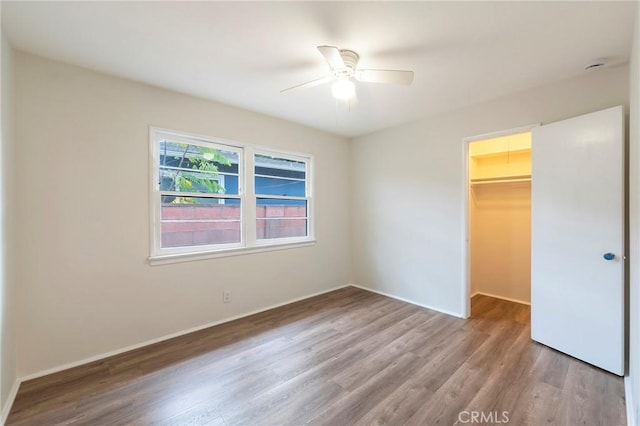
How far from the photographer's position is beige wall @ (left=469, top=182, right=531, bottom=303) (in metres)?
3.68

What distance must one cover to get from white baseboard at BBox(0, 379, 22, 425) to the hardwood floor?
0.12 ft

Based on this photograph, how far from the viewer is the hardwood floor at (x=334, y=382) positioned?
1.72 meters

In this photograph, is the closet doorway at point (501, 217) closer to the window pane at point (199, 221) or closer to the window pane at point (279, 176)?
the window pane at point (279, 176)

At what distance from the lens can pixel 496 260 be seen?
3924 mm

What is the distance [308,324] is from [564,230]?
266 cm

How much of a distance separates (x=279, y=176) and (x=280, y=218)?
59 centimetres

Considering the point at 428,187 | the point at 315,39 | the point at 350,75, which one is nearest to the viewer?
the point at 315,39

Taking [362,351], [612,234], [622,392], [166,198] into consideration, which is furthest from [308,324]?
[612,234]

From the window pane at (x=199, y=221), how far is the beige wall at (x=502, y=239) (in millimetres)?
3098

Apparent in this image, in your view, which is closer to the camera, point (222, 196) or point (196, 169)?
point (196, 169)

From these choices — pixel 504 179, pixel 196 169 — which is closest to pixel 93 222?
pixel 196 169

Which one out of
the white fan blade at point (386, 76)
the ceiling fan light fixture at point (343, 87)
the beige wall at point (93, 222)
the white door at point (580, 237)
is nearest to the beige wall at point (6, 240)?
the beige wall at point (93, 222)

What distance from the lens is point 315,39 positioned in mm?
1911

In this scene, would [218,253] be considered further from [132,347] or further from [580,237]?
[580,237]
